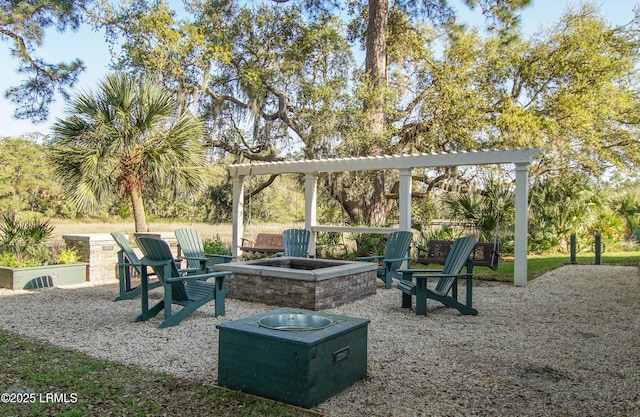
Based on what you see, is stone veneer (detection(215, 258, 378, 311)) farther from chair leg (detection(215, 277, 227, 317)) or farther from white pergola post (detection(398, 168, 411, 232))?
white pergola post (detection(398, 168, 411, 232))

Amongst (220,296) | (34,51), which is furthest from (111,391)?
(34,51)

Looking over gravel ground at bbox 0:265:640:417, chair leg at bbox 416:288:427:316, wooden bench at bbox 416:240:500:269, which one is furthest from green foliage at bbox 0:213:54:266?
wooden bench at bbox 416:240:500:269

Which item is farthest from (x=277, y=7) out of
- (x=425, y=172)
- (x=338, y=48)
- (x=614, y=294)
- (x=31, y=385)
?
(x=31, y=385)

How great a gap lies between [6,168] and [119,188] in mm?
14360

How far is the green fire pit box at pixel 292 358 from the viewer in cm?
292

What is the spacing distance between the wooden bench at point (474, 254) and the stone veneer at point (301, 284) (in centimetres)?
179

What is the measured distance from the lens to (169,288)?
5121mm

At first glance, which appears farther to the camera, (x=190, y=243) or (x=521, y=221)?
(x=521, y=221)

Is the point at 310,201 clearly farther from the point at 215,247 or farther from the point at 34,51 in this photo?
the point at 34,51

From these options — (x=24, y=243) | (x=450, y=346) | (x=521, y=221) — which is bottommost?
(x=450, y=346)

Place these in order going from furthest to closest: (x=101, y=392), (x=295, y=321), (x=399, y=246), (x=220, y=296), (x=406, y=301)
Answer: (x=399, y=246) < (x=406, y=301) < (x=220, y=296) < (x=295, y=321) < (x=101, y=392)

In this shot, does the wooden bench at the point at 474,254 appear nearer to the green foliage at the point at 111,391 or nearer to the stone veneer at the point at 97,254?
the stone veneer at the point at 97,254

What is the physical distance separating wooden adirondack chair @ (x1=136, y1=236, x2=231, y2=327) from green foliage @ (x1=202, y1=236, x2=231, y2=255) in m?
5.29

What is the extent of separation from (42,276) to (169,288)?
3.60m
